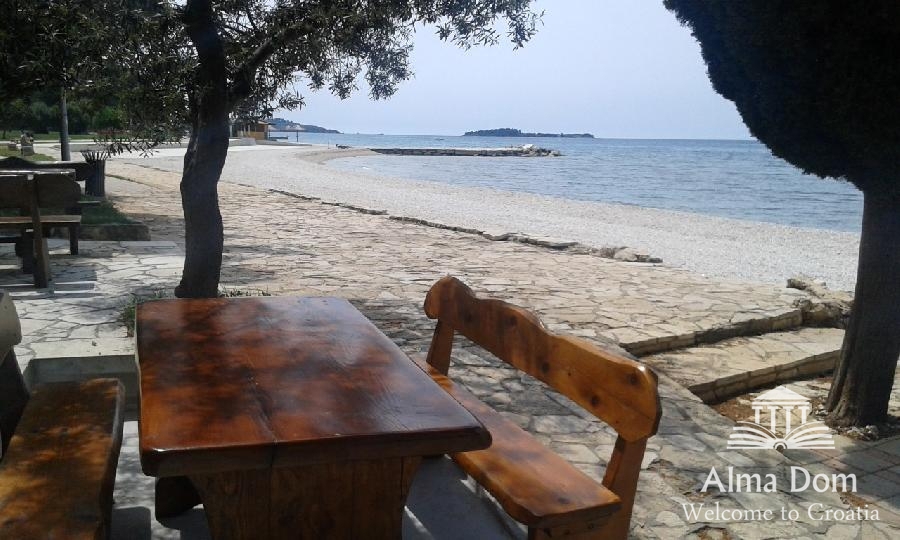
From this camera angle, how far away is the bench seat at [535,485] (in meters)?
2.28

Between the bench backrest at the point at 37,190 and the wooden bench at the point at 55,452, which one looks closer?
the wooden bench at the point at 55,452

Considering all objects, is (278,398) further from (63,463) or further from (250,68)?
(250,68)

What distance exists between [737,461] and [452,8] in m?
3.98

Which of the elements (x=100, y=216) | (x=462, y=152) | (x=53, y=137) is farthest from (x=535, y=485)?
(x=462, y=152)

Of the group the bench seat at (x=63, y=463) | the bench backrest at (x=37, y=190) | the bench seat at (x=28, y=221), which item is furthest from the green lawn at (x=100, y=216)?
the bench seat at (x=63, y=463)

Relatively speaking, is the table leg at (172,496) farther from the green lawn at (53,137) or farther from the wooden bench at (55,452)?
the green lawn at (53,137)

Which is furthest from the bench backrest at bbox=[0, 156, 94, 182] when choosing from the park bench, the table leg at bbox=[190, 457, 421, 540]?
the table leg at bbox=[190, 457, 421, 540]

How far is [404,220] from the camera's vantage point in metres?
14.8

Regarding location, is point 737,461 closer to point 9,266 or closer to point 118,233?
point 9,266

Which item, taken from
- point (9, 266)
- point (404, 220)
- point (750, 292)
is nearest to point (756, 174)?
point (404, 220)

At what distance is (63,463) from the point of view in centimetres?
236

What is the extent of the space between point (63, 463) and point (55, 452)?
3.5 inches

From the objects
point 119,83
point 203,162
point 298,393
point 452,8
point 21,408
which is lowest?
point 21,408

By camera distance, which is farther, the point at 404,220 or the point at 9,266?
the point at 404,220
